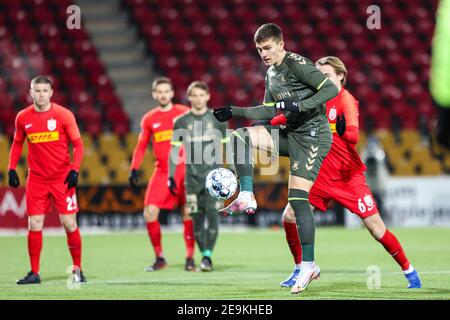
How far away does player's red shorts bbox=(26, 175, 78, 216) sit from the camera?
859 centimetres

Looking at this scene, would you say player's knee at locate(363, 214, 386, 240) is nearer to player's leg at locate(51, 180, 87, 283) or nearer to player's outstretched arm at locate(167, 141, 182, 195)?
player's leg at locate(51, 180, 87, 283)

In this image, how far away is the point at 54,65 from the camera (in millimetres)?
19734

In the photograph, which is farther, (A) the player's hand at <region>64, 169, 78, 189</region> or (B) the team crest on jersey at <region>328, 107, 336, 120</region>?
(A) the player's hand at <region>64, 169, 78, 189</region>

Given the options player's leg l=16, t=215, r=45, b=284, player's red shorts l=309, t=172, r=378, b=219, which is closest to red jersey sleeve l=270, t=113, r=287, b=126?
player's red shorts l=309, t=172, r=378, b=219

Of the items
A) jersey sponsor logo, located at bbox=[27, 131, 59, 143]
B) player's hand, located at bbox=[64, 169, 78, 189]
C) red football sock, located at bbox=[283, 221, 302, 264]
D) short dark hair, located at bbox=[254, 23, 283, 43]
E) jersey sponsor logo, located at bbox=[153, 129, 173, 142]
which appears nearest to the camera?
short dark hair, located at bbox=[254, 23, 283, 43]

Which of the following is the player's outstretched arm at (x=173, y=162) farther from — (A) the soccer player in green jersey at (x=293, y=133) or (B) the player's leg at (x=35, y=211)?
(A) the soccer player in green jersey at (x=293, y=133)

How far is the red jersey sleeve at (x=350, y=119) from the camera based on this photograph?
7.46 meters

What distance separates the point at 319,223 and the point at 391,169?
2144mm

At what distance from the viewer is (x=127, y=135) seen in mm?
17891

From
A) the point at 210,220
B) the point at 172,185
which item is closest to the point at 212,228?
the point at 210,220

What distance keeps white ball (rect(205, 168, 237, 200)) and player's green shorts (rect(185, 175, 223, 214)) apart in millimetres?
2438

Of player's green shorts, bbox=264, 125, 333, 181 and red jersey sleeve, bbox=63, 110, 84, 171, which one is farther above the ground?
red jersey sleeve, bbox=63, 110, 84, 171

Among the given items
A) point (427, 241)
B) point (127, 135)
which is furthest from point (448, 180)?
point (127, 135)

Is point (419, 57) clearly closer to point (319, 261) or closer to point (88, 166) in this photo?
point (88, 166)
